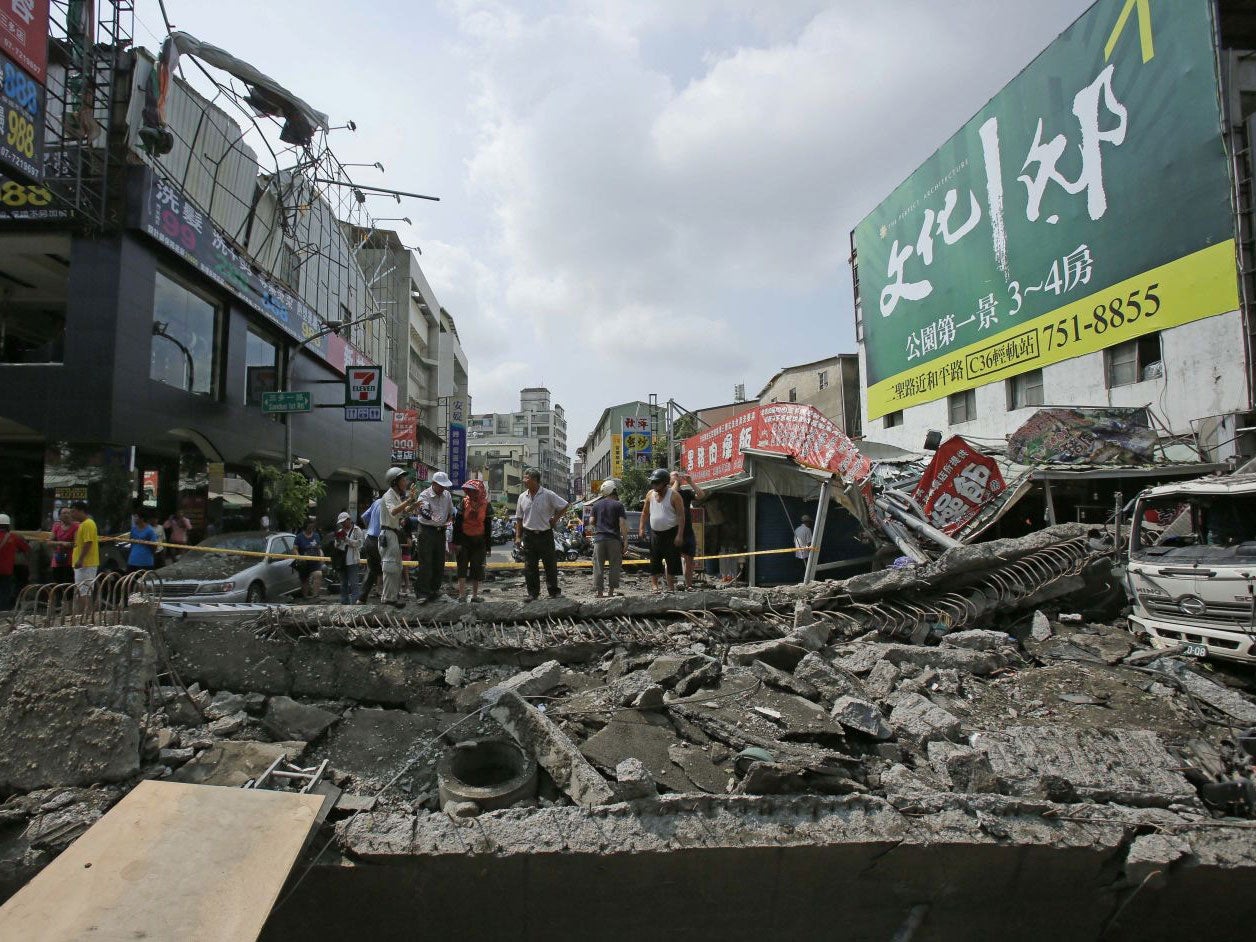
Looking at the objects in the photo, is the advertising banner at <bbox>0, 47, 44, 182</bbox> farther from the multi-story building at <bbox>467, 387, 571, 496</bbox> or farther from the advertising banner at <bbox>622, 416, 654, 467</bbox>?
the multi-story building at <bbox>467, 387, 571, 496</bbox>

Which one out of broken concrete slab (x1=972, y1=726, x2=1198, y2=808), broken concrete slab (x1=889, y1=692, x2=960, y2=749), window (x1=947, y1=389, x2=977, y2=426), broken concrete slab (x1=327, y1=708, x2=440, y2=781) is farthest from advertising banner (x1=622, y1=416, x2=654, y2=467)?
broken concrete slab (x1=972, y1=726, x2=1198, y2=808)

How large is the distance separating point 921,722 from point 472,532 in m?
5.51

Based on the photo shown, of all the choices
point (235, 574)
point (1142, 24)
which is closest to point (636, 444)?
point (1142, 24)

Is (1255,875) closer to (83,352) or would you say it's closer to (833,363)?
(83,352)

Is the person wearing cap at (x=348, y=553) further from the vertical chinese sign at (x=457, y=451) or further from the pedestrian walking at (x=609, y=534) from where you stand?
the vertical chinese sign at (x=457, y=451)

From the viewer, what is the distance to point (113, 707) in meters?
3.46

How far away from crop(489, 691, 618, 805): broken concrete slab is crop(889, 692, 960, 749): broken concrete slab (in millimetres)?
1916

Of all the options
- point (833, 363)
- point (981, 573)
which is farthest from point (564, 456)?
point (981, 573)

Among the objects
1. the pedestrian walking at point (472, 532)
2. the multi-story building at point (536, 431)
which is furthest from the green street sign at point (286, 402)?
the multi-story building at point (536, 431)

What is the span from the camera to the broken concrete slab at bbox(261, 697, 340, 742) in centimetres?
434

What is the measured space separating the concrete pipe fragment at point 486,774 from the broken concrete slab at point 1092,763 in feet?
8.12

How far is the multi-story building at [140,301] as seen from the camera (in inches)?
532

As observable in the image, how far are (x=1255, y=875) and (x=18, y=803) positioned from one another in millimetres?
5820

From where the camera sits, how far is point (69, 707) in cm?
340
